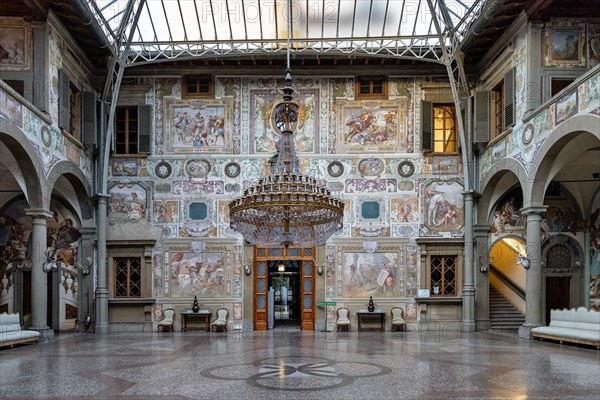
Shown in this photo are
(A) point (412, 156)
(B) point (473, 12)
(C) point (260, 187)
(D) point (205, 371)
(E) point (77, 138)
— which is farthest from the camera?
(A) point (412, 156)

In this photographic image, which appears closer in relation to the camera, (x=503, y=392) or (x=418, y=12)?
(x=503, y=392)

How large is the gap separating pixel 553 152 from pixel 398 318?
7734 millimetres

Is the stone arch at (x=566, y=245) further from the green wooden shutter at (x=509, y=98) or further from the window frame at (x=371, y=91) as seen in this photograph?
the window frame at (x=371, y=91)

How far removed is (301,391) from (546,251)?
1430 centimetres

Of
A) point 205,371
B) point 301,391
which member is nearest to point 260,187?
point 205,371

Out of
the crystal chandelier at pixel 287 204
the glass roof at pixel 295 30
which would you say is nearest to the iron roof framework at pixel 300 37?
the glass roof at pixel 295 30

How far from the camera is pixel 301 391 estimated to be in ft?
30.3

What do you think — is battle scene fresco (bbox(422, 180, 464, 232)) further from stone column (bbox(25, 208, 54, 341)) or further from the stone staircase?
stone column (bbox(25, 208, 54, 341))

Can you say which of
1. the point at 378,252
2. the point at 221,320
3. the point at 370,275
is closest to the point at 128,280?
the point at 221,320

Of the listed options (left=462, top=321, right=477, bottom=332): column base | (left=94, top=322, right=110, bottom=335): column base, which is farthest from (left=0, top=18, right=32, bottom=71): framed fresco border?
(left=462, top=321, right=477, bottom=332): column base

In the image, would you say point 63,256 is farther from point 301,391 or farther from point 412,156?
point 301,391

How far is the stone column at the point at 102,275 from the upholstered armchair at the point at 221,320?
3.54 meters

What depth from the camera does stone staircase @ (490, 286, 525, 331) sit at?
821 inches

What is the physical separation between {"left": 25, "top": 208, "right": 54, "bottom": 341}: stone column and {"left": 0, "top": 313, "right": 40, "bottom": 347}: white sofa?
49cm
